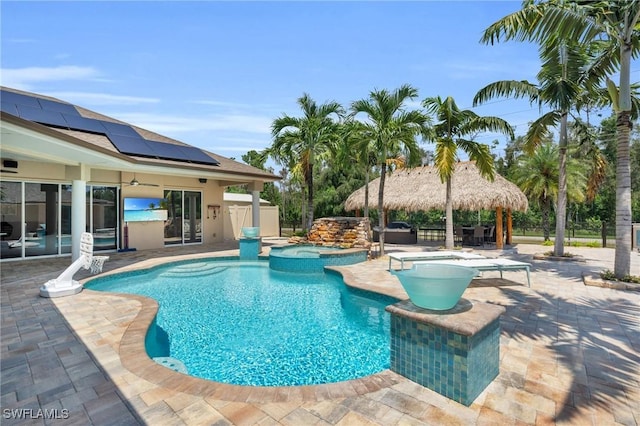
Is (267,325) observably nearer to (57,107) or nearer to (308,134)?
(308,134)

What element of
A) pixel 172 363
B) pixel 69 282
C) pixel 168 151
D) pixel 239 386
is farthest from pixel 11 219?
pixel 239 386

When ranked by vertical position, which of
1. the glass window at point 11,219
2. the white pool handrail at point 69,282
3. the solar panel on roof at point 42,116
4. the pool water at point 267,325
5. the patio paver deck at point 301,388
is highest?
the solar panel on roof at point 42,116

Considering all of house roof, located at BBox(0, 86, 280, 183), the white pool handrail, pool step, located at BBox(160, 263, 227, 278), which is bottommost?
pool step, located at BBox(160, 263, 227, 278)

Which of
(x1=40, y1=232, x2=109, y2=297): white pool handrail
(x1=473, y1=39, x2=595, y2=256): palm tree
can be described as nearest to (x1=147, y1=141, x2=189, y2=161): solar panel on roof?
(x1=40, y1=232, x2=109, y2=297): white pool handrail

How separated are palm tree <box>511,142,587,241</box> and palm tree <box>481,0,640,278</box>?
36.1 ft

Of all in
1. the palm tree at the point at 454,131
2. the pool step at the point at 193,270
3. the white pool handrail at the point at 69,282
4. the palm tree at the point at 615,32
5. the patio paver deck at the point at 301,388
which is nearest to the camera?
the patio paver deck at the point at 301,388

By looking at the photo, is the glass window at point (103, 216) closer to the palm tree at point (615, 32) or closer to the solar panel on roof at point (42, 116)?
the solar panel on roof at point (42, 116)

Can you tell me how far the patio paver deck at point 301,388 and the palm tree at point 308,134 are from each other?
11.2 metres

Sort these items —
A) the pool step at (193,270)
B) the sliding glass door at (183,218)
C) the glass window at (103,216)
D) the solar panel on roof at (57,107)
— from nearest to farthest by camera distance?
1. the pool step at (193,270)
2. the solar panel on roof at (57,107)
3. the glass window at (103,216)
4. the sliding glass door at (183,218)

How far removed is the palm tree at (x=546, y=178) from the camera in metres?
17.9

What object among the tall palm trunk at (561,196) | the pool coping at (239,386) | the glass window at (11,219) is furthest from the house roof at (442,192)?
the glass window at (11,219)

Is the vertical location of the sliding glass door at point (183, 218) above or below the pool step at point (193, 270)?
above

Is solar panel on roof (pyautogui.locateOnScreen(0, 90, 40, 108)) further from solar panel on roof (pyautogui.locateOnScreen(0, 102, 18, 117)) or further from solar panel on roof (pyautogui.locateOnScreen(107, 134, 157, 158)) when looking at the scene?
solar panel on roof (pyautogui.locateOnScreen(107, 134, 157, 158))

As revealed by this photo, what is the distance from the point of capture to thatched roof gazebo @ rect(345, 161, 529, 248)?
591 inches
